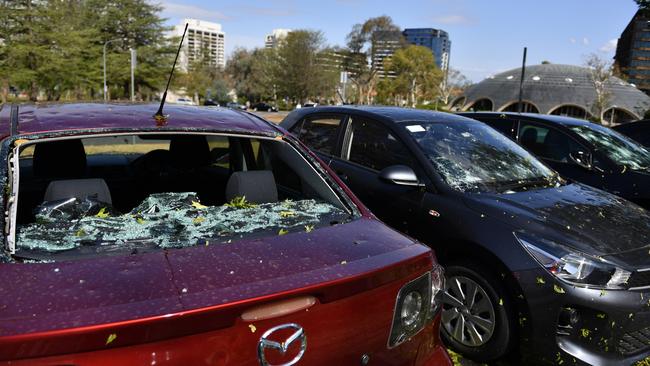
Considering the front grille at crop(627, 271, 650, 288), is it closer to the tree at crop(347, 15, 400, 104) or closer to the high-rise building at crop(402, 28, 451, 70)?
the tree at crop(347, 15, 400, 104)

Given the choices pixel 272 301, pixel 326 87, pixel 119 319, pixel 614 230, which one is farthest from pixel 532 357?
pixel 326 87

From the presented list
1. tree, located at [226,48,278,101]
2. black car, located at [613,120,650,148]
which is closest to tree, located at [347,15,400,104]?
tree, located at [226,48,278,101]

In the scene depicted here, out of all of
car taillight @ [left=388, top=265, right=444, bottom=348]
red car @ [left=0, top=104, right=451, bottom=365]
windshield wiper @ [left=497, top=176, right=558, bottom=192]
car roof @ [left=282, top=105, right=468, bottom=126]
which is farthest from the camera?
car roof @ [left=282, top=105, right=468, bottom=126]

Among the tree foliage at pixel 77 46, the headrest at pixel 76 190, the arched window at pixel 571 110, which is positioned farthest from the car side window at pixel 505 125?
the arched window at pixel 571 110

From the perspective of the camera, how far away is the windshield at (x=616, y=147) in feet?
18.4

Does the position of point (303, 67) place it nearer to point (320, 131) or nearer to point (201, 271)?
point (320, 131)

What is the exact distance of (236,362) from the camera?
4.50 ft

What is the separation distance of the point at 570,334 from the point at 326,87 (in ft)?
238

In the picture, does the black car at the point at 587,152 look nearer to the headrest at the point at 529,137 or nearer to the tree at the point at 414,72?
the headrest at the point at 529,137

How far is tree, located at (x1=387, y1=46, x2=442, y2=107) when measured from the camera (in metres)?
70.2

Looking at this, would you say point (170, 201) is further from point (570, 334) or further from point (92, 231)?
point (570, 334)

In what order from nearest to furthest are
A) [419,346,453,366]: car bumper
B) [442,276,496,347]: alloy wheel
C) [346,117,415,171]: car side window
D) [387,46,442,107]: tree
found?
1. [419,346,453,366]: car bumper
2. [442,276,496,347]: alloy wheel
3. [346,117,415,171]: car side window
4. [387,46,442,107]: tree

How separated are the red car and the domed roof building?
68.5 m

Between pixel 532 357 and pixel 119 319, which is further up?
pixel 119 319
